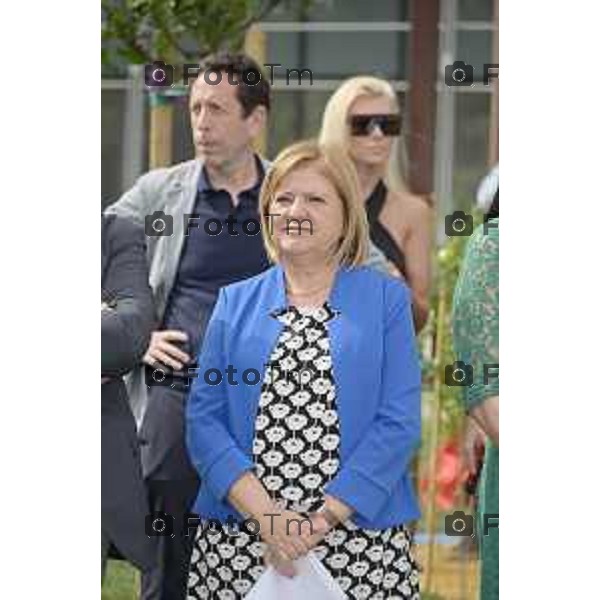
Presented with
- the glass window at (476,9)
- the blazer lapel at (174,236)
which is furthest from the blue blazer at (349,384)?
the glass window at (476,9)

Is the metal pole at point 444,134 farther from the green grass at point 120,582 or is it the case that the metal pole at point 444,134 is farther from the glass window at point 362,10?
the green grass at point 120,582

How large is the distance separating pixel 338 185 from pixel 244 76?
0.37 metres

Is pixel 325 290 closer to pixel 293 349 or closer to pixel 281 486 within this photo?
pixel 293 349

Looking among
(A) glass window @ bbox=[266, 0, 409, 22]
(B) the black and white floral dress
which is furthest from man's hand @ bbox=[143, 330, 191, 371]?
(A) glass window @ bbox=[266, 0, 409, 22]

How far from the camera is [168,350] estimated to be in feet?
12.5

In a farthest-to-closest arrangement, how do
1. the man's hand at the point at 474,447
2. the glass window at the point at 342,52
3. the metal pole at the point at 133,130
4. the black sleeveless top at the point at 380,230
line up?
1. the glass window at the point at 342,52
2. the metal pole at the point at 133,130
3. the black sleeveless top at the point at 380,230
4. the man's hand at the point at 474,447

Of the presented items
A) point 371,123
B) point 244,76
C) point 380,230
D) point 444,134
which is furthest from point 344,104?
point 444,134

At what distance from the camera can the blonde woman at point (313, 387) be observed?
11.6ft

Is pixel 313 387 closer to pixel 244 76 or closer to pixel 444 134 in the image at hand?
pixel 244 76

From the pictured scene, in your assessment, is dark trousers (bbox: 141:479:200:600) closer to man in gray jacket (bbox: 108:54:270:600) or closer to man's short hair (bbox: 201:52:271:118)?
man in gray jacket (bbox: 108:54:270:600)

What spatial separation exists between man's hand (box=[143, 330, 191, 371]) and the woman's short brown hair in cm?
32

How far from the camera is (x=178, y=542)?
3947 mm
